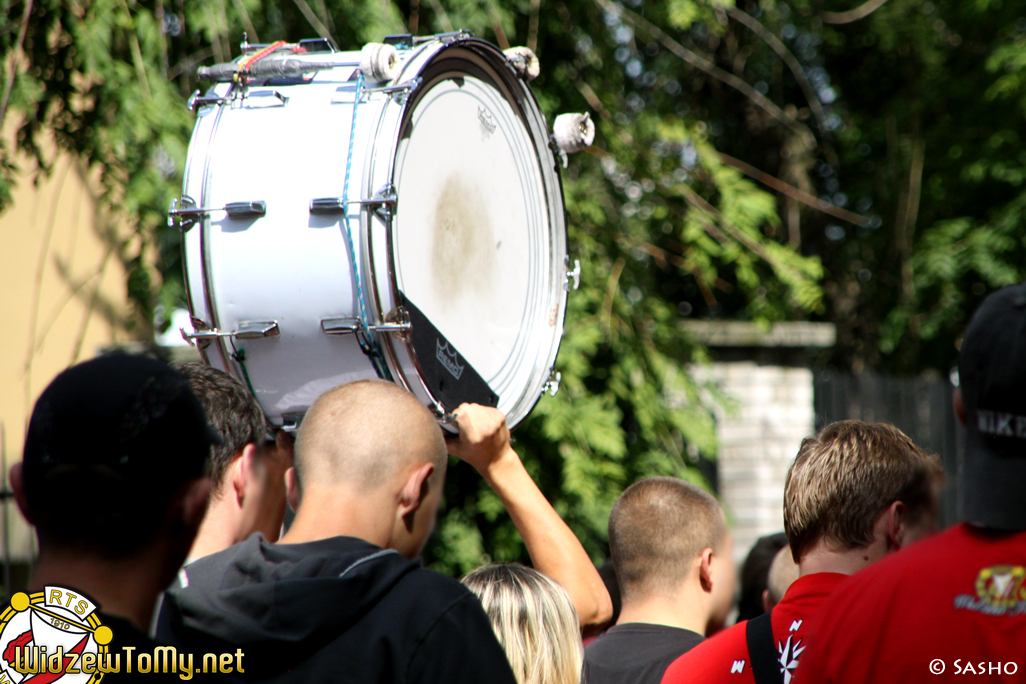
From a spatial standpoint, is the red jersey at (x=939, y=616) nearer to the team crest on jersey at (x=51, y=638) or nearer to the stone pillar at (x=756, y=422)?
the team crest on jersey at (x=51, y=638)

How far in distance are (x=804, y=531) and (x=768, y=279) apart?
3.94m

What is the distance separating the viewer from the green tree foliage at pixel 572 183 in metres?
3.32

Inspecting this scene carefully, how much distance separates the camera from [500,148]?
2432mm

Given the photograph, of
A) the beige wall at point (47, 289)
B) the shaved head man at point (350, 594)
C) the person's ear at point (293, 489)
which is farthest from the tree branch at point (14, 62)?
the beige wall at point (47, 289)

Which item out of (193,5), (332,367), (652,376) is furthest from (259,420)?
(652,376)

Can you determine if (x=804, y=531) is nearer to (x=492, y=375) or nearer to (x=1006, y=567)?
(x=1006, y=567)

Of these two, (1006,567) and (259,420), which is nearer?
(1006,567)

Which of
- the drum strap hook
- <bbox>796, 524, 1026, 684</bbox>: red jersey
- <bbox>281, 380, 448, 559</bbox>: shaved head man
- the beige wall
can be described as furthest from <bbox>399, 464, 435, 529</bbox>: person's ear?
the beige wall

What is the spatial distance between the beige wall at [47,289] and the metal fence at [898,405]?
4.35 meters

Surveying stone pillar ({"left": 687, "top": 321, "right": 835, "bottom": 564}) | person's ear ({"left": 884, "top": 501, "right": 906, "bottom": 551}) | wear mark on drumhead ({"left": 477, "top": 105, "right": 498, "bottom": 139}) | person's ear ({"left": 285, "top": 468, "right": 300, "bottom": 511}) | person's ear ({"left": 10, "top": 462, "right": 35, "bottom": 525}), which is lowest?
stone pillar ({"left": 687, "top": 321, "right": 835, "bottom": 564})

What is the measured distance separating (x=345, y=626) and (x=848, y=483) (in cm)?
82

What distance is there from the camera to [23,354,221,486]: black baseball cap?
0.98 metres

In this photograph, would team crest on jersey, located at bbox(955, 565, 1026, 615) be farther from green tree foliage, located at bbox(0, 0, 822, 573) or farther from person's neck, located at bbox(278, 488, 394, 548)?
green tree foliage, located at bbox(0, 0, 822, 573)

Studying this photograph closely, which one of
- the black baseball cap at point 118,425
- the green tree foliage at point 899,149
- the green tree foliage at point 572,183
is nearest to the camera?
the black baseball cap at point 118,425
